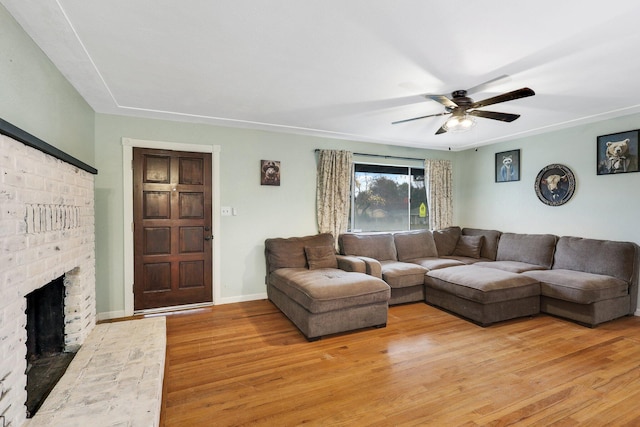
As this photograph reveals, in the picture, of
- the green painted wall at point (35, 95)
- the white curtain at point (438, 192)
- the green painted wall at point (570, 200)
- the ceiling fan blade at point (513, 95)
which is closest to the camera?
the green painted wall at point (35, 95)

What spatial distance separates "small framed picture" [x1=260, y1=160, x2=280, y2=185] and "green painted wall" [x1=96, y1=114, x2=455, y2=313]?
0.21 feet

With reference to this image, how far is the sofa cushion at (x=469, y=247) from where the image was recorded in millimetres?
5082

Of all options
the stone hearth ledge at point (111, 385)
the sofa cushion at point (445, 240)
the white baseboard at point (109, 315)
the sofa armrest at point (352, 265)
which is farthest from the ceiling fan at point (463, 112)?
the white baseboard at point (109, 315)

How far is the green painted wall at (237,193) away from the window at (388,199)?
20.3 inches

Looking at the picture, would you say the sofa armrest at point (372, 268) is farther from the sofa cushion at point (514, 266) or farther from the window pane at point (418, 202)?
the window pane at point (418, 202)

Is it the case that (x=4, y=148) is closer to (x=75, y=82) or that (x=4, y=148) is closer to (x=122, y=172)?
(x=75, y=82)

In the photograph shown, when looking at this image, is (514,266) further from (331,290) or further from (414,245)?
(331,290)

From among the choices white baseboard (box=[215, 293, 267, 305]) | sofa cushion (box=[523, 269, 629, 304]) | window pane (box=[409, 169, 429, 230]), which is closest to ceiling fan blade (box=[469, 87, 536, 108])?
sofa cushion (box=[523, 269, 629, 304])

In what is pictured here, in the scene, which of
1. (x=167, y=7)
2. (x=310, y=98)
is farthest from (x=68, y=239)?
(x=310, y=98)

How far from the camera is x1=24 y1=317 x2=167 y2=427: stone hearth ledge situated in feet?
5.24

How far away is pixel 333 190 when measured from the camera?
4641 mm

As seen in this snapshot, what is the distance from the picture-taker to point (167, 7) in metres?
1.75

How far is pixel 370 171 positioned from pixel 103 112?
3707mm

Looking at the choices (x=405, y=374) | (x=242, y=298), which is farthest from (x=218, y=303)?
(x=405, y=374)
